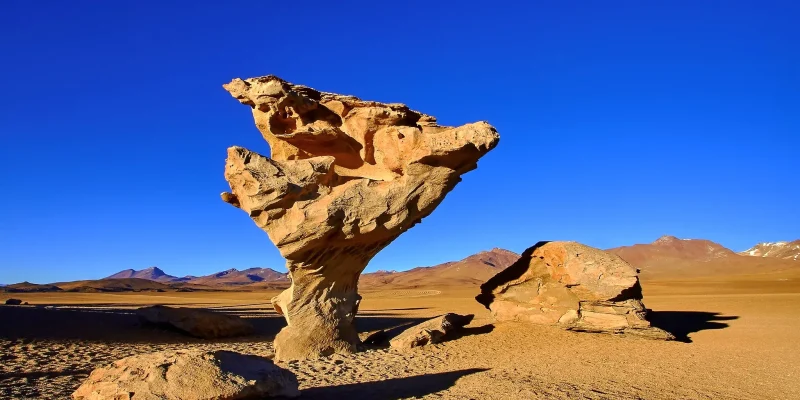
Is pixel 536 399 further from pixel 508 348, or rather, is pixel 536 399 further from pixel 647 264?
pixel 647 264

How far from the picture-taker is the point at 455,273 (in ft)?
447

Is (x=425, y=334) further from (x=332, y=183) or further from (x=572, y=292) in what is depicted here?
(x=572, y=292)

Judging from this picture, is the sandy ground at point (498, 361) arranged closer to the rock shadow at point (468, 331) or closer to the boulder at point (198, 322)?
the rock shadow at point (468, 331)

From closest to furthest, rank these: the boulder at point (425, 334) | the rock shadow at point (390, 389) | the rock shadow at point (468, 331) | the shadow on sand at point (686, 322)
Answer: the rock shadow at point (390, 389), the boulder at point (425, 334), the rock shadow at point (468, 331), the shadow on sand at point (686, 322)

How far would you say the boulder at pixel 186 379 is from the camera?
6.12 metres

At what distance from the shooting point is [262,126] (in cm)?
1388

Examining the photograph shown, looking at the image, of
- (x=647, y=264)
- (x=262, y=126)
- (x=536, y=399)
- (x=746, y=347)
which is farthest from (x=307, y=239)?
(x=647, y=264)

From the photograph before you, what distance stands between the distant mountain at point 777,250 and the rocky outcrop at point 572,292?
110644 mm

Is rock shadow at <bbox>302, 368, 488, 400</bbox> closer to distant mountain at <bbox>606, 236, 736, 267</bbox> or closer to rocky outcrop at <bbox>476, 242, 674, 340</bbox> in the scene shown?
rocky outcrop at <bbox>476, 242, 674, 340</bbox>

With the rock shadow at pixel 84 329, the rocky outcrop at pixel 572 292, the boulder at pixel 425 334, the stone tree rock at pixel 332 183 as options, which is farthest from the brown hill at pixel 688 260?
the rock shadow at pixel 84 329

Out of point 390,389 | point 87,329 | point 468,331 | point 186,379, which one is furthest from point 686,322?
point 87,329

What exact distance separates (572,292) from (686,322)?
6602mm

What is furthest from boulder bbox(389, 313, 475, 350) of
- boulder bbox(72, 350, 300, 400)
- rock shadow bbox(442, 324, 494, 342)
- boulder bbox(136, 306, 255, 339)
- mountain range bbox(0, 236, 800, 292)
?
mountain range bbox(0, 236, 800, 292)

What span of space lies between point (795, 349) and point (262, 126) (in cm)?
1506
